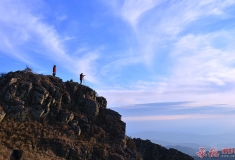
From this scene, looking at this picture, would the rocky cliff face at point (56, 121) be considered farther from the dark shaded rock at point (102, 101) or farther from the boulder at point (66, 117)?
the dark shaded rock at point (102, 101)

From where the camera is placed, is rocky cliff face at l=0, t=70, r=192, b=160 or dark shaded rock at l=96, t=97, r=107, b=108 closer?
rocky cliff face at l=0, t=70, r=192, b=160

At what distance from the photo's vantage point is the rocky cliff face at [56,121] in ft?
106

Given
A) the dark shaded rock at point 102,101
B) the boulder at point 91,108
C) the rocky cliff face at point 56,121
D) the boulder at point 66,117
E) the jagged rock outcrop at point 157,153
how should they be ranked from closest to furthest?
the rocky cliff face at point 56,121 → the boulder at point 66,117 → the boulder at point 91,108 → the dark shaded rock at point 102,101 → the jagged rock outcrop at point 157,153

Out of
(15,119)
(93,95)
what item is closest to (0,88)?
(15,119)

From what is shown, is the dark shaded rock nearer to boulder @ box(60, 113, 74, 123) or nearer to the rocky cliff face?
the rocky cliff face

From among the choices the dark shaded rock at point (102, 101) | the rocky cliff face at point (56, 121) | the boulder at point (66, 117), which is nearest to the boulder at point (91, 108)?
the rocky cliff face at point (56, 121)

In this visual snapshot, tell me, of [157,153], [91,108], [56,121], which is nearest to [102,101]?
[91,108]

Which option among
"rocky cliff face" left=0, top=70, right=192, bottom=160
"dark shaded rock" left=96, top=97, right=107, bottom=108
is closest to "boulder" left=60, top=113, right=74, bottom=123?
"rocky cliff face" left=0, top=70, right=192, bottom=160

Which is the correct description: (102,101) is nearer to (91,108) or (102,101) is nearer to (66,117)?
(91,108)

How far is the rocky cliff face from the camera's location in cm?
3234

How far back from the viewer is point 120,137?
41.7 metres

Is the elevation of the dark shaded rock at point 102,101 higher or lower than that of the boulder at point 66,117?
higher

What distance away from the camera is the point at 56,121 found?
1486 inches

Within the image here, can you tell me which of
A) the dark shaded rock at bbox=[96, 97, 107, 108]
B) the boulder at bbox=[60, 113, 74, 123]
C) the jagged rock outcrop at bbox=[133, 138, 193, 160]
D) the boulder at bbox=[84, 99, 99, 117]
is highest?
the dark shaded rock at bbox=[96, 97, 107, 108]
